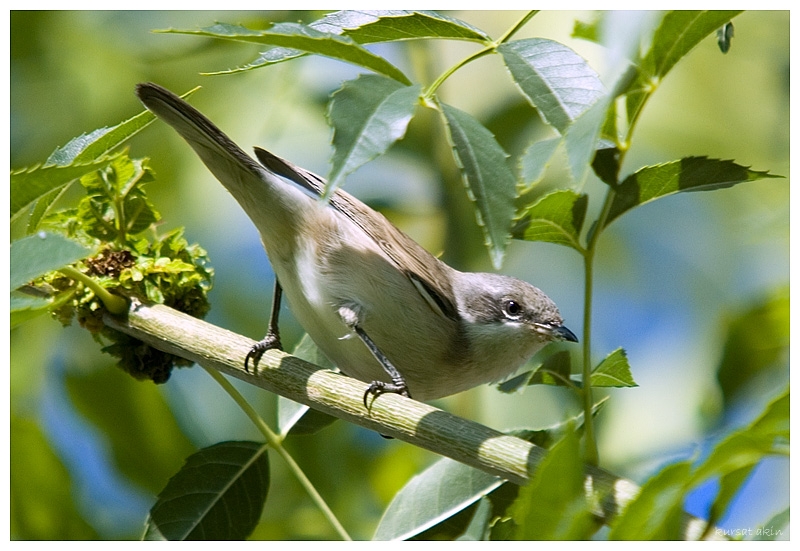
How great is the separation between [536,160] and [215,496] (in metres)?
1.22

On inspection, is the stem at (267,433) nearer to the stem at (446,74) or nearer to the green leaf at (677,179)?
the stem at (446,74)

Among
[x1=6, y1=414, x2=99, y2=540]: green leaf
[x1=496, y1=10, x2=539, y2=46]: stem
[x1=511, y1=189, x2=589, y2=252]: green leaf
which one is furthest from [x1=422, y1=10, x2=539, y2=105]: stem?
[x1=6, y1=414, x2=99, y2=540]: green leaf

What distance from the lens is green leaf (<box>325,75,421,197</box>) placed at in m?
1.03

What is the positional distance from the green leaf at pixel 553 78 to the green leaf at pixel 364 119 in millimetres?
250

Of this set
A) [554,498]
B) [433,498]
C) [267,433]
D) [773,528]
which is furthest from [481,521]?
[554,498]

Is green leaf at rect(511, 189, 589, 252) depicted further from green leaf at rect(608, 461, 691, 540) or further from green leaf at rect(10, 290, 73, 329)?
green leaf at rect(10, 290, 73, 329)

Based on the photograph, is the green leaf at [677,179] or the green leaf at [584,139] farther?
the green leaf at [677,179]

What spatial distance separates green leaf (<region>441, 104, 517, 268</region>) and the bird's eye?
1.52m

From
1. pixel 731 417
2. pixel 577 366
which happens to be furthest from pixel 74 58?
pixel 731 417

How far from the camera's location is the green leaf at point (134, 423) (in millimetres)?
2268

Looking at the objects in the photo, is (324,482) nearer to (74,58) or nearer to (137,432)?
(137,432)

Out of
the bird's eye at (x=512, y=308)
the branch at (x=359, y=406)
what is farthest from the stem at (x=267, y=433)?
the bird's eye at (x=512, y=308)

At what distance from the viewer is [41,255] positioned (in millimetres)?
1082

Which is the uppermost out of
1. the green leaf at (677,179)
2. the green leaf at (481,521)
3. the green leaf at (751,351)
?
the green leaf at (677,179)
